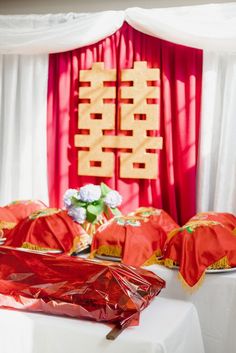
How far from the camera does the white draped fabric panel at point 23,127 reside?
3525mm

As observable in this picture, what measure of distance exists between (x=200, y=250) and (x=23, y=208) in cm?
114

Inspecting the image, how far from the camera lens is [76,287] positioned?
7.02 feet

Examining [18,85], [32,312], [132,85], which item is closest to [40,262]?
[32,312]

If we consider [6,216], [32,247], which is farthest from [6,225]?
[32,247]

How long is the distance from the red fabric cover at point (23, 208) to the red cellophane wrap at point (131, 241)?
567 mm

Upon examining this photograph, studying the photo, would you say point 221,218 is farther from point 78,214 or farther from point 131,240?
point 78,214

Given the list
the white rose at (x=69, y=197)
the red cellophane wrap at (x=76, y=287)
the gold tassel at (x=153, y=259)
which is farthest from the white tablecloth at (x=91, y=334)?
the white rose at (x=69, y=197)

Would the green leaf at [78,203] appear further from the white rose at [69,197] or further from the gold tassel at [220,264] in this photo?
the gold tassel at [220,264]

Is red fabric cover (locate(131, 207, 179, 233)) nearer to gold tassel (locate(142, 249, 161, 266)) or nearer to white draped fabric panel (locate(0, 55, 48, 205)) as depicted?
gold tassel (locate(142, 249, 161, 266))

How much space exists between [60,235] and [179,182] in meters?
0.80

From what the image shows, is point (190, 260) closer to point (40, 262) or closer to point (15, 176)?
point (40, 262)

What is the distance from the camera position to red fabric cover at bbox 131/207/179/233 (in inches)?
117

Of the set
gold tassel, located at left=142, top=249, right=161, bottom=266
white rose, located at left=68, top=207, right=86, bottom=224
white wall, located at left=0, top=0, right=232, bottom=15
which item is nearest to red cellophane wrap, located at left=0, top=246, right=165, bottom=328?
gold tassel, located at left=142, top=249, right=161, bottom=266

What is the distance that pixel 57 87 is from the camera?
3.52 metres
